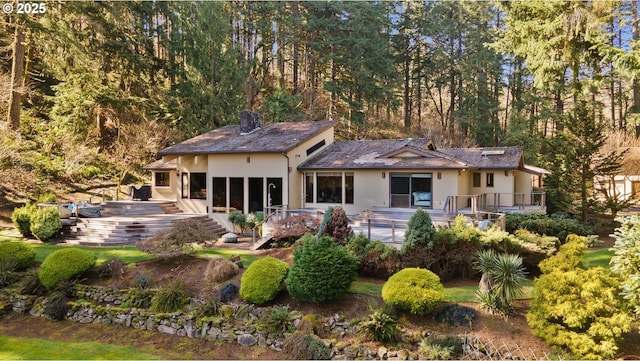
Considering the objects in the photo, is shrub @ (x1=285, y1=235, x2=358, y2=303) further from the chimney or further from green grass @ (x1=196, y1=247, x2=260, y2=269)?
the chimney

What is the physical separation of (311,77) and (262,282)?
1168 inches

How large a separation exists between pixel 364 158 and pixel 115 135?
20.2 m

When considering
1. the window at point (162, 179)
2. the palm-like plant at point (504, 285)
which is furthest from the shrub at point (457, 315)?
the window at point (162, 179)

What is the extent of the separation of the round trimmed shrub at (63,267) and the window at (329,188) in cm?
1103

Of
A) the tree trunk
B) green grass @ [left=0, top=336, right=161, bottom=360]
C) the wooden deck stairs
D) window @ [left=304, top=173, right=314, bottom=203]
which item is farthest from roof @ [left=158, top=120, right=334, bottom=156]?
green grass @ [left=0, top=336, right=161, bottom=360]

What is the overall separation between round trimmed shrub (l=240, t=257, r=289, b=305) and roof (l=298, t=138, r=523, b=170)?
375 inches

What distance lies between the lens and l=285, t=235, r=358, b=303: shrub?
989 centimetres

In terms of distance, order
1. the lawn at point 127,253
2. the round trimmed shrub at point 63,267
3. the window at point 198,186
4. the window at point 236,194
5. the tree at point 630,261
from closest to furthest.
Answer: the tree at point 630,261 < the round trimmed shrub at point 63,267 < the lawn at point 127,253 < the window at point 236,194 < the window at point 198,186

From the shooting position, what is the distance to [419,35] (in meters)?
41.6

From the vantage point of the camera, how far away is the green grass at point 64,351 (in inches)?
362

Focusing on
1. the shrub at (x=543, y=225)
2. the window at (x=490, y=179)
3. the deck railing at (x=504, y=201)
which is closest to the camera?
the shrub at (x=543, y=225)

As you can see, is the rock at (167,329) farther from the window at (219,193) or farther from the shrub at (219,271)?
the window at (219,193)

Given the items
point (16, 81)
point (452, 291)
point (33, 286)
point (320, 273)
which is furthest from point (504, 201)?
point (16, 81)

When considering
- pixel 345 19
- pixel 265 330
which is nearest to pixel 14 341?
pixel 265 330
